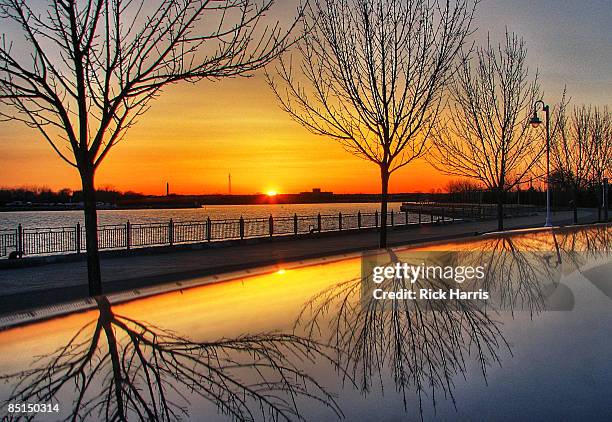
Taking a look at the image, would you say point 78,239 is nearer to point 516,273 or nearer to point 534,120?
point 516,273

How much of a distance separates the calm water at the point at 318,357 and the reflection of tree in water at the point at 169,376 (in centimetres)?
1

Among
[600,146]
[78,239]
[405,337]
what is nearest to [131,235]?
[78,239]

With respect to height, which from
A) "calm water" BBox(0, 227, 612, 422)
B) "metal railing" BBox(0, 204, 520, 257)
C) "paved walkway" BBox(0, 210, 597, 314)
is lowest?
"paved walkway" BBox(0, 210, 597, 314)

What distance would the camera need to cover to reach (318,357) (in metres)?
3.38

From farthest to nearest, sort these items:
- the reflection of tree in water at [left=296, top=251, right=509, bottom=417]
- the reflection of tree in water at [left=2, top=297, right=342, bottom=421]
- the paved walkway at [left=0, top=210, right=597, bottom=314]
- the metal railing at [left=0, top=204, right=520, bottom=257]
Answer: the metal railing at [left=0, top=204, right=520, bottom=257]
the paved walkway at [left=0, top=210, right=597, bottom=314]
the reflection of tree in water at [left=296, top=251, right=509, bottom=417]
the reflection of tree in water at [left=2, top=297, right=342, bottom=421]

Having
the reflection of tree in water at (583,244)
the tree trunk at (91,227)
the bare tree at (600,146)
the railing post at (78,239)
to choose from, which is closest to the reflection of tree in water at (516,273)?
the reflection of tree in water at (583,244)

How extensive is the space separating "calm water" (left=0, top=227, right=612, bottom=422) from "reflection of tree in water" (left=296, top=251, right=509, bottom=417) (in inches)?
0.5

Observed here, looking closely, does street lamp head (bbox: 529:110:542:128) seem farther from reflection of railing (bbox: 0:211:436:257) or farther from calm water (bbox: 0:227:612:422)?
calm water (bbox: 0:227:612:422)

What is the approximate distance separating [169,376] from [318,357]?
896 millimetres

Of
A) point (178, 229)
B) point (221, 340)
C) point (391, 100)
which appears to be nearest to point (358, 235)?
point (178, 229)

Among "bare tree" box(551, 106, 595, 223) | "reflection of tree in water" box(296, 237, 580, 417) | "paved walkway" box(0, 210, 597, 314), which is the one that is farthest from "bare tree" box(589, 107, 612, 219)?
"reflection of tree in water" box(296, 237, 580, 417)

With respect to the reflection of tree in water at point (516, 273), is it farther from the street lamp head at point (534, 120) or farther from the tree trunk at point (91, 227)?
the street lamp head at point (534, 120)

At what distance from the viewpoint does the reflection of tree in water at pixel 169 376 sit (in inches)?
104

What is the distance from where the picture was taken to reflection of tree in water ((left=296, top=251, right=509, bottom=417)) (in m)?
3.06
